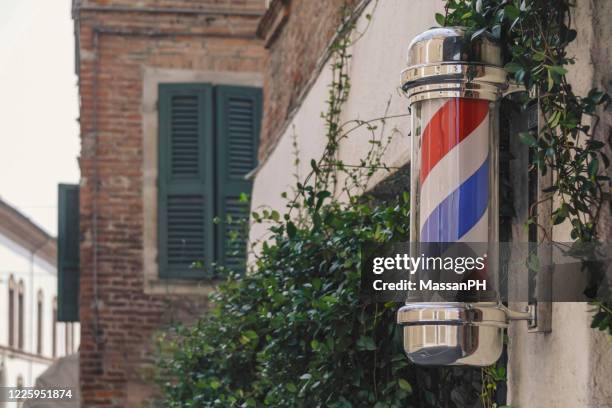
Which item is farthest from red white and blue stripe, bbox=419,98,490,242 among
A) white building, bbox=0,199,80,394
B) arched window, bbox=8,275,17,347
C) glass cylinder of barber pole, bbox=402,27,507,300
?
arched window, bbox=8,275,17,347

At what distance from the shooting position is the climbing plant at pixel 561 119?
8.09ft

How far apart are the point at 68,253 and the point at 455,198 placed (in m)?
11.2

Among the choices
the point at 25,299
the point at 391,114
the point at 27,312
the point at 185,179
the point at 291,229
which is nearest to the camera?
the point at 291,229

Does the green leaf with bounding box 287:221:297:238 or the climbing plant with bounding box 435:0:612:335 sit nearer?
the climbing plant with bounding box 435:0:612:335

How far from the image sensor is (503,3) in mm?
2770

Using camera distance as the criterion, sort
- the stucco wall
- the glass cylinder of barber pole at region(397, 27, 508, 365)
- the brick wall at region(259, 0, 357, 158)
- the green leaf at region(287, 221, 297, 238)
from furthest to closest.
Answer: the stucco wall
the brick wall at region(259, 0, 357, 158)
the green leaf at region(287, 221, 297, 238)
the glass cylinder of barber pole at region(397, 27, 508, 365)

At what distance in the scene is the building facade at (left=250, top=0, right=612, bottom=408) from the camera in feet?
8.21

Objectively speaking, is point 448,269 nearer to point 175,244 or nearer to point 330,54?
point 330,54

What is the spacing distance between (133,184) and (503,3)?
34.4 feet

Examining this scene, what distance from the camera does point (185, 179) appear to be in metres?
13.0

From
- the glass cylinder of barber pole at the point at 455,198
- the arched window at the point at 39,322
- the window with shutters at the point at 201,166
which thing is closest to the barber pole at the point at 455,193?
the glass cylinder of barber pole at the point at 455,198

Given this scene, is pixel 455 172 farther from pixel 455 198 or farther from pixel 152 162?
pixel 152 162

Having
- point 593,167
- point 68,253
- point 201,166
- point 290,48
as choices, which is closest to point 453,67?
point 593,167

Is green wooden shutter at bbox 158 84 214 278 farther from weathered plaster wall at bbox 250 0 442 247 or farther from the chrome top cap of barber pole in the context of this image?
the chrome top cap of barber pole
